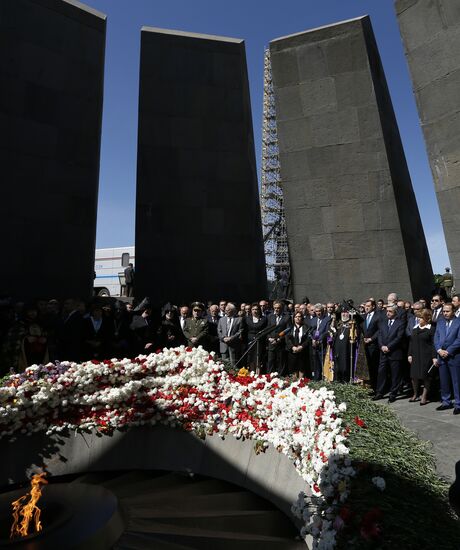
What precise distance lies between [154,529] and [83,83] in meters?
13.7

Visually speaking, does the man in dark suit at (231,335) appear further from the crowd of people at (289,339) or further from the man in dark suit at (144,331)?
the man in dark suit at (144,331)

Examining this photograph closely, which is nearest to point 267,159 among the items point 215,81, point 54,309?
point 215,81

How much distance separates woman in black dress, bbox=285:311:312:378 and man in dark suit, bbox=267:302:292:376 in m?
0.15

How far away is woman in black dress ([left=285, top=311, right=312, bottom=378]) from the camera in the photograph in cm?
869

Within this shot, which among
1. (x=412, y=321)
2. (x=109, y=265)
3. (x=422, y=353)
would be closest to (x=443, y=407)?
(x=422, y=353)

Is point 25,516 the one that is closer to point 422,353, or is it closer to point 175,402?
point 175,402

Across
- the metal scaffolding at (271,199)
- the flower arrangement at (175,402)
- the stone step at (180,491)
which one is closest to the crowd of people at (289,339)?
the flower arrangement at (175,402)

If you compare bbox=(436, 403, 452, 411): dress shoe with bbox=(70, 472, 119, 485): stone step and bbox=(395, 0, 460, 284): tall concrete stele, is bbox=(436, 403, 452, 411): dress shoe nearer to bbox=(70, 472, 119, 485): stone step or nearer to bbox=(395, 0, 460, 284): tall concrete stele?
bbox=(70, 472, 119, 485): stone step

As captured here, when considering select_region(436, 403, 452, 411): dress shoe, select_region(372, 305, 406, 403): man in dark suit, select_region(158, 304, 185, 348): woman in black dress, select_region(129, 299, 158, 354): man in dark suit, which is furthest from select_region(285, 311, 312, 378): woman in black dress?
select_region(436, 403, 452, 411): dress shoe

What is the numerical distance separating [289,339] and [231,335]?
3.81ft

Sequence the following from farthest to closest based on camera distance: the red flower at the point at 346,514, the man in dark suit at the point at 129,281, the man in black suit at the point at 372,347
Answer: the man in dark suit at the point at 129,281 → the man in black suit at the point at 372,347 → the red flower at the point at 346,514

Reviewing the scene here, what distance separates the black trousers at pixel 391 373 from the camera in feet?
24.9

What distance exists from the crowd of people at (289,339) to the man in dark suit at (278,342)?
0.02 m

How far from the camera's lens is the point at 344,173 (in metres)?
13.2
